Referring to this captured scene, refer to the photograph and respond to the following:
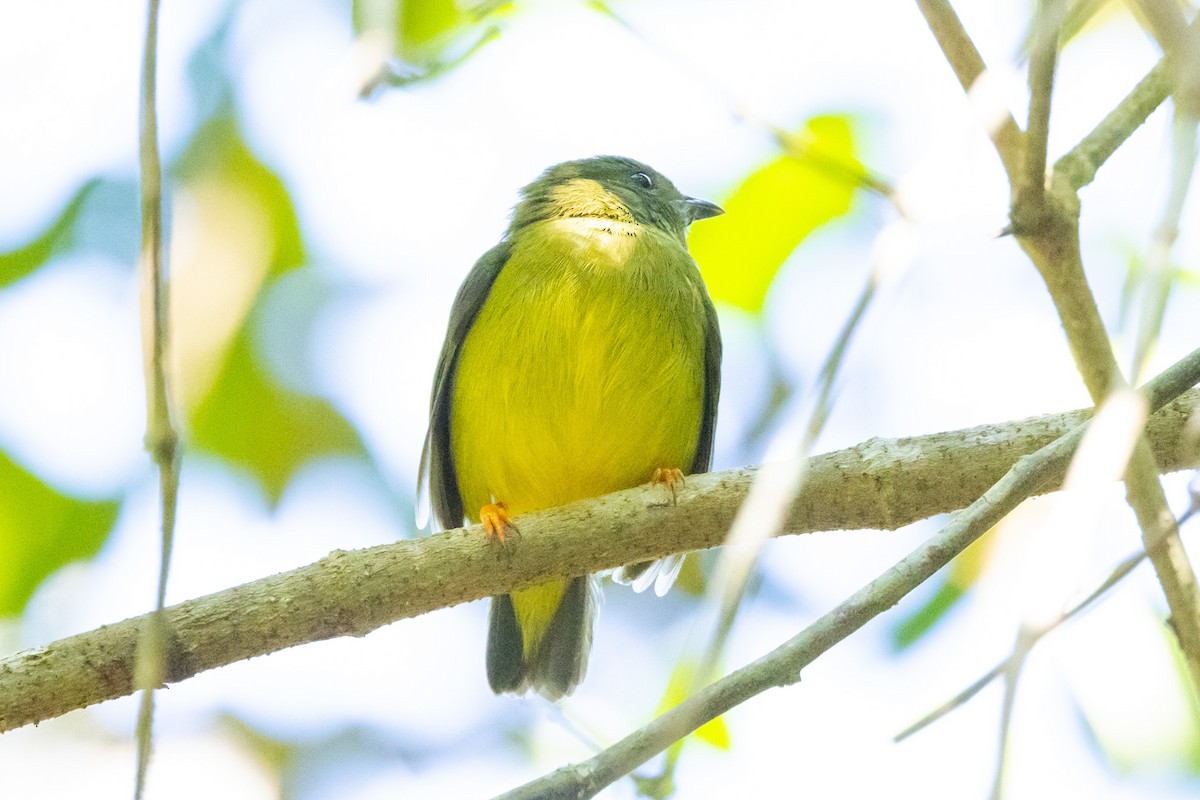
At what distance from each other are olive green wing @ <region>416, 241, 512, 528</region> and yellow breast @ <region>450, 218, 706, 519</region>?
0.27 feet

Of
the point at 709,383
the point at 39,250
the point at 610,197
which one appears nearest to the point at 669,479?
the point at 709,383

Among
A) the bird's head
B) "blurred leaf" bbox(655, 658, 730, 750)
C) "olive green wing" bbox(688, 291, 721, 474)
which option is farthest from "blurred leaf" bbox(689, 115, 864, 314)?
"blurred leaf" bbox(655, 658, 730, 750)

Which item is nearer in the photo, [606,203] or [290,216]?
[290,216]

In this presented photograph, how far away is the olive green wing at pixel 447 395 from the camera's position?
5246 millimetres

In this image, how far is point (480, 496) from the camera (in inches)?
198

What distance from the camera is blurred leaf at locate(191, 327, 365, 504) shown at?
18.0 feet

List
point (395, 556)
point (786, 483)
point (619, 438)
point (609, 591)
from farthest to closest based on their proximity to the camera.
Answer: point (609, 591), point (619, 438), point (395, 556), point (786, 483)

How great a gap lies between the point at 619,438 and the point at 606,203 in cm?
158

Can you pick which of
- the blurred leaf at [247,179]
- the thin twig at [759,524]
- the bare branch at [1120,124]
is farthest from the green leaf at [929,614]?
the thin twig at [759,524]

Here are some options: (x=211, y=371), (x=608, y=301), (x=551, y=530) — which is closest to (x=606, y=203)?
(x=608, y=301)

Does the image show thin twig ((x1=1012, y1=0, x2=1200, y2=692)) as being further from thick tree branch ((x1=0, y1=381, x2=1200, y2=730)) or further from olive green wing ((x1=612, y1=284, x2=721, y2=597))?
olive green wing ((x1=612, y1=284, x2=721, y2=597))

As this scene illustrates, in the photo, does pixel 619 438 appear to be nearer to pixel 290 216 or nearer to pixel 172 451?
pixel 290 216

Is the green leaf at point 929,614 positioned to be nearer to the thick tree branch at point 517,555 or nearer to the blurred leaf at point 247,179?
the thick tree branch at point 517,555

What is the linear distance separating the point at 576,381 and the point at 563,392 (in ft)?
0.21
